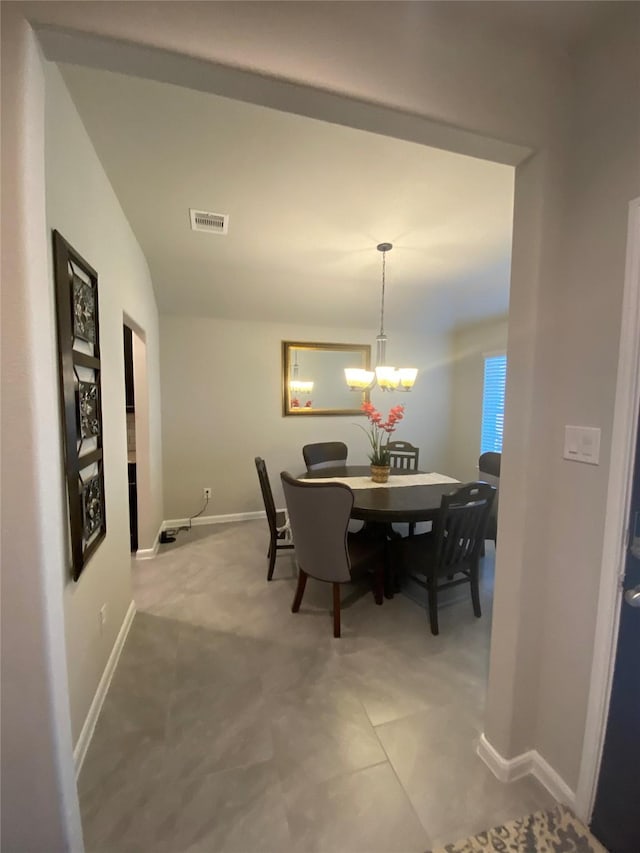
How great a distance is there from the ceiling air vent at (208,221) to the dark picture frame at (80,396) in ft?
3.41

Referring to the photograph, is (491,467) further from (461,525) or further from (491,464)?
(461,525)

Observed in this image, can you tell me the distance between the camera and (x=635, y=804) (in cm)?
107

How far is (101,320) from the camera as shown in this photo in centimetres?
177

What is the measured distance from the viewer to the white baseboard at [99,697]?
1.41m

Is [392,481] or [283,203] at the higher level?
[283,203]

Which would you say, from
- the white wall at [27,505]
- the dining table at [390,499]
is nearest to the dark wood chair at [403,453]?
the dining table at [390,499]

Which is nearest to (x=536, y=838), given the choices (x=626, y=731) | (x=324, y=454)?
(x=626, y=731)

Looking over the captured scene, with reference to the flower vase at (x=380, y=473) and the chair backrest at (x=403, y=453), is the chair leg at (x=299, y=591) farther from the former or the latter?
the chair backrest at (x=403, y=453)

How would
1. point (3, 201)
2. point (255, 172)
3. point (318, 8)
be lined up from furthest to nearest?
point (255, 172)
point (318, 8)
point (3, 201)

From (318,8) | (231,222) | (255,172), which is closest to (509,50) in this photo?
(318,8)

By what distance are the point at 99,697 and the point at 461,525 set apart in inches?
81.9

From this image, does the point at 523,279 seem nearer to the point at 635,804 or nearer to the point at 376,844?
the point at 635,804

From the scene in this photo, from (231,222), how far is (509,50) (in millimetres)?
1847

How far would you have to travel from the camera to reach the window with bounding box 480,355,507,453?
436 centimetres
